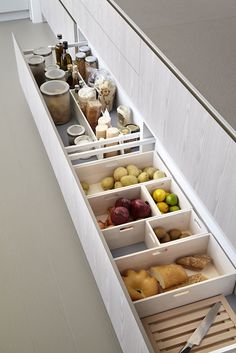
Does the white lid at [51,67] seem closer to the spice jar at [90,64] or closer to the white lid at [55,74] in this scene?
the white lid at [55,74]

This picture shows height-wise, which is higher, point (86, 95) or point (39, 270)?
point (86, 95)

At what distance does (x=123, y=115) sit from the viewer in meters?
2.31

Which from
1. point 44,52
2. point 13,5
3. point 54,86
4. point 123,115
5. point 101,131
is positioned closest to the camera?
point 101,131

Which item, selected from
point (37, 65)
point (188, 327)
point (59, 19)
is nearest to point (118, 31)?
point (37, 65)

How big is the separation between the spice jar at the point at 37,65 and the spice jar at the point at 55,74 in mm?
86

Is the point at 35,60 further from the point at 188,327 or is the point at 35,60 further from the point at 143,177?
the point at 188,327

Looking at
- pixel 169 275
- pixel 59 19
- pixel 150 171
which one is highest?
pixel 59 19

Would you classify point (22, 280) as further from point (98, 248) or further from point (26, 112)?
point (26, 112)

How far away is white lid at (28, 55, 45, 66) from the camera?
2.56 meters

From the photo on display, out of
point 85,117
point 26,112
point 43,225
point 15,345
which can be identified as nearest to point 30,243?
point 43,225

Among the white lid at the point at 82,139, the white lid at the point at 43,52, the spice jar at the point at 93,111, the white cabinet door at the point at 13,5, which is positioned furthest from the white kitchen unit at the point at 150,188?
the white cabinet door at the point at 13,5

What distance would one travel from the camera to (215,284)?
61.0 inches

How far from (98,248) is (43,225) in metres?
0.51

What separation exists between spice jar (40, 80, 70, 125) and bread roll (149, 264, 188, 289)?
3.71 ft
